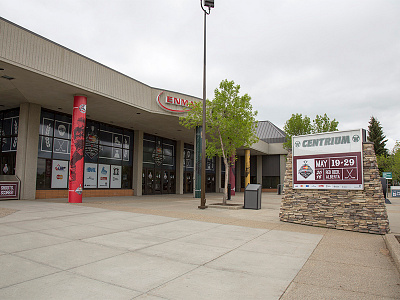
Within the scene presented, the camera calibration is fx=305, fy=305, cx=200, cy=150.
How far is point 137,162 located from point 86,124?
5.61m

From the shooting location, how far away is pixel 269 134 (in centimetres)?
4638

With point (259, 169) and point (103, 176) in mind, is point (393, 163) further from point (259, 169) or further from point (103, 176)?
point (103, 176)

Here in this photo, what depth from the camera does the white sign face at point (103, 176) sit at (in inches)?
930

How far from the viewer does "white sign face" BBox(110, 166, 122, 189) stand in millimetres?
24781

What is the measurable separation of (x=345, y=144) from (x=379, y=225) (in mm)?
2602

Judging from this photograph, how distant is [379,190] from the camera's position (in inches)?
355

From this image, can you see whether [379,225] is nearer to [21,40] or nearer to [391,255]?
[391,255]

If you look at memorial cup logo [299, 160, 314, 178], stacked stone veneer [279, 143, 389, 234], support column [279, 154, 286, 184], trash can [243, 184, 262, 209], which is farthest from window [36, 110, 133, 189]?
support column [279, 154, 286, 184]

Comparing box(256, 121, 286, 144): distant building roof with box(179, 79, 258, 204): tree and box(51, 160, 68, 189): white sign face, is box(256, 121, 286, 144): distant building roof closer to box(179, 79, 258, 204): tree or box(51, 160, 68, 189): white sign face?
box(179, 79, 258, 204): tree

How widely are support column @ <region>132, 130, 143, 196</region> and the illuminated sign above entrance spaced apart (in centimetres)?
644

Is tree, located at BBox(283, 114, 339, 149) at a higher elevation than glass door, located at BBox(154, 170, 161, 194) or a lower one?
higher

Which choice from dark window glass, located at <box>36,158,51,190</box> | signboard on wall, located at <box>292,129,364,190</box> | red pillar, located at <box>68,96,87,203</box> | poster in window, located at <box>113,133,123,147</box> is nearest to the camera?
signboard on wall, located at <box>292,129,364,190</box>

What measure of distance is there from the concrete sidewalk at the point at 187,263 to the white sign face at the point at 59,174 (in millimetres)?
11483

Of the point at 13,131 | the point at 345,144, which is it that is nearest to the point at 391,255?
the point at 345,144
